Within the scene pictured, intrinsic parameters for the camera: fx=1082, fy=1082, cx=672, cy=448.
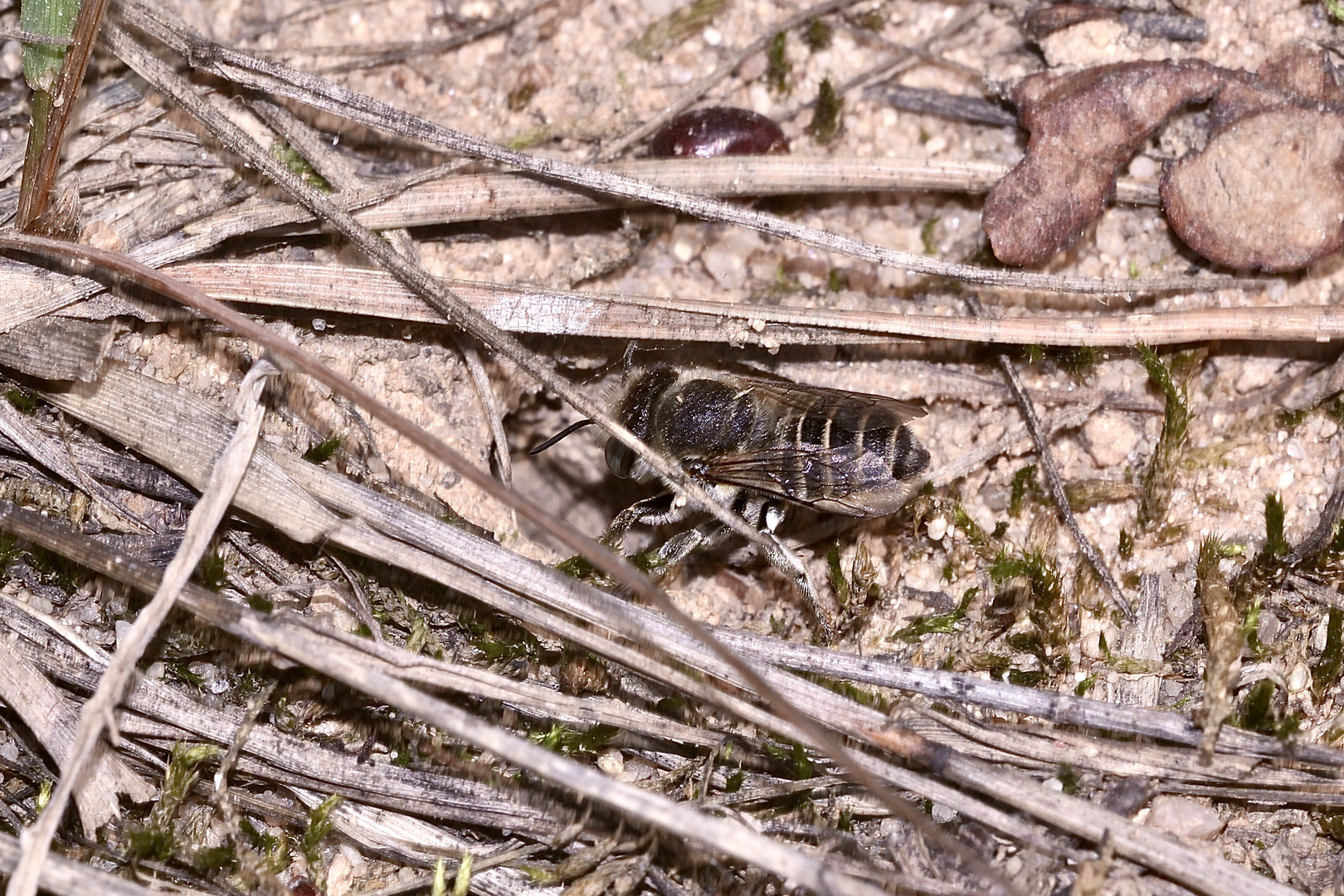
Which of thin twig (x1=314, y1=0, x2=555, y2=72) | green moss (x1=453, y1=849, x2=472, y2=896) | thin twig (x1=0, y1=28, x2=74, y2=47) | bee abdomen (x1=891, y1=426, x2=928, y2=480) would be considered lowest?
green moss (x1=453, y1=849, x2=472, y2=896)

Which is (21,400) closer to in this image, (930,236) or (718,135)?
(718,135)

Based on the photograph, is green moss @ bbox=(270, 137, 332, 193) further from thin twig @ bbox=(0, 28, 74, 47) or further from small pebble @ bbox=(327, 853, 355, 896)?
small pebble @ bbox=(327, 853, 355, 896)

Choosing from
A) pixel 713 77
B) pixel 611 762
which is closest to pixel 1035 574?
pixel 611 762

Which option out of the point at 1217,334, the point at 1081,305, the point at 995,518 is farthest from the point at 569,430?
the point at 1217,334

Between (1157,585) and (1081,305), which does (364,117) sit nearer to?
(1081,305)

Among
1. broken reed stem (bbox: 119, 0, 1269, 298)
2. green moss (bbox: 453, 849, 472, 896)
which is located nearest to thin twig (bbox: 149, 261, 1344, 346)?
broken reed stem (bbox: 119, 0, 1269, 298)

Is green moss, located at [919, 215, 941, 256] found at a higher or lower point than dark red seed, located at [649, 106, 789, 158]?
lower
